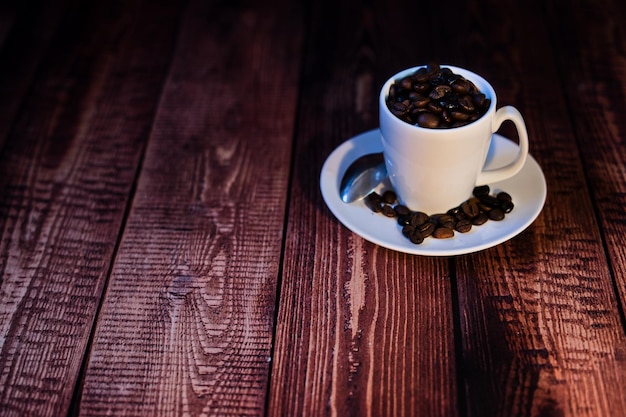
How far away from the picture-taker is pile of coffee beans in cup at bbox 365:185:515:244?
0.98 m

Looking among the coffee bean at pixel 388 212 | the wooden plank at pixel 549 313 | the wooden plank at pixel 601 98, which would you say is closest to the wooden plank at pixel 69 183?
the coffee bean at pixel 388 212

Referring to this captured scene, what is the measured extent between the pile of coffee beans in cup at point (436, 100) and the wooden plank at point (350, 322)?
21 cm

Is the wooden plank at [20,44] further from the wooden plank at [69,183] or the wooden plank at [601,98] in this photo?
the wooden plank at [601,98]

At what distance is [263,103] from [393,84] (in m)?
0.41

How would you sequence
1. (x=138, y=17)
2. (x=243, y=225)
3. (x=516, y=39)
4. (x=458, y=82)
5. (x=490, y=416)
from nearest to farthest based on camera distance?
1. (x=490, y=416)
2. (x=458, y=82)
3. (x=243, y=225)
4. (x=516, y=39)
5. (x=138, y=17)

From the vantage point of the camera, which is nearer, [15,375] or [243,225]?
[15,375]

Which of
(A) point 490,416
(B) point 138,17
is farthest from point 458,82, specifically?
Answer: (B) point 138,17

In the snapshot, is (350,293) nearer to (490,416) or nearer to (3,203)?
(490,416)

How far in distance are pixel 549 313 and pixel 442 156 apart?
9.8 inches

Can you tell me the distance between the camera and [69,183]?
3.93 feet

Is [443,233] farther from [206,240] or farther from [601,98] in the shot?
[601,98]

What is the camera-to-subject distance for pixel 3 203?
1.17m

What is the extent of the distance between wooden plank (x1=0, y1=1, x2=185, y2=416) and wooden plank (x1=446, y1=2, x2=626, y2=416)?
20.7 inches

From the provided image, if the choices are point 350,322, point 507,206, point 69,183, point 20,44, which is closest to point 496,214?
point 507,206
